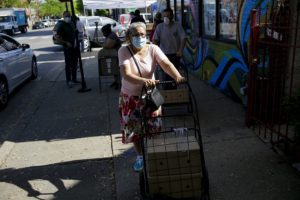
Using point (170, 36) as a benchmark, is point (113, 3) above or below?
above

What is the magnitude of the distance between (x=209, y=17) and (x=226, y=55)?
1598 millimetres

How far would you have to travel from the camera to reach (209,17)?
7988 mm

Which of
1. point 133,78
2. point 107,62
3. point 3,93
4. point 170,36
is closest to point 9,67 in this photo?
point 3,93

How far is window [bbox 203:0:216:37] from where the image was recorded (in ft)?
25.0

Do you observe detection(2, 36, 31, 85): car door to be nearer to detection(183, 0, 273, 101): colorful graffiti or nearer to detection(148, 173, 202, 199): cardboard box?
detection(183, 0, 273, 101): colorful graffiti

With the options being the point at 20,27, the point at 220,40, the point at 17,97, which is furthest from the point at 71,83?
the point at 20,27

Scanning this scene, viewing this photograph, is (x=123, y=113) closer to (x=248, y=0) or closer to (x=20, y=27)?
(x=248, y=0)

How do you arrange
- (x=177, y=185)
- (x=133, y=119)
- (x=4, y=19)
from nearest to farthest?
(x=177, y=185)
(x=133, y=119)
(x=4, y=19)

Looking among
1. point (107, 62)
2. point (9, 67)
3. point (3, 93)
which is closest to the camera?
point (3, 93)

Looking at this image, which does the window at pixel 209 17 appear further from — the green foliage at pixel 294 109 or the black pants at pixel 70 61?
the green foliage at pixel 294 109

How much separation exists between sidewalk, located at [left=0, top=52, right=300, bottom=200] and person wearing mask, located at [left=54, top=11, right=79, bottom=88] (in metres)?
2.43

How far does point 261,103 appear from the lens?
4.80 meters

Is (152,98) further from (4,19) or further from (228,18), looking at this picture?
(4,19)

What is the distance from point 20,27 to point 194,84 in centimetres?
4414
